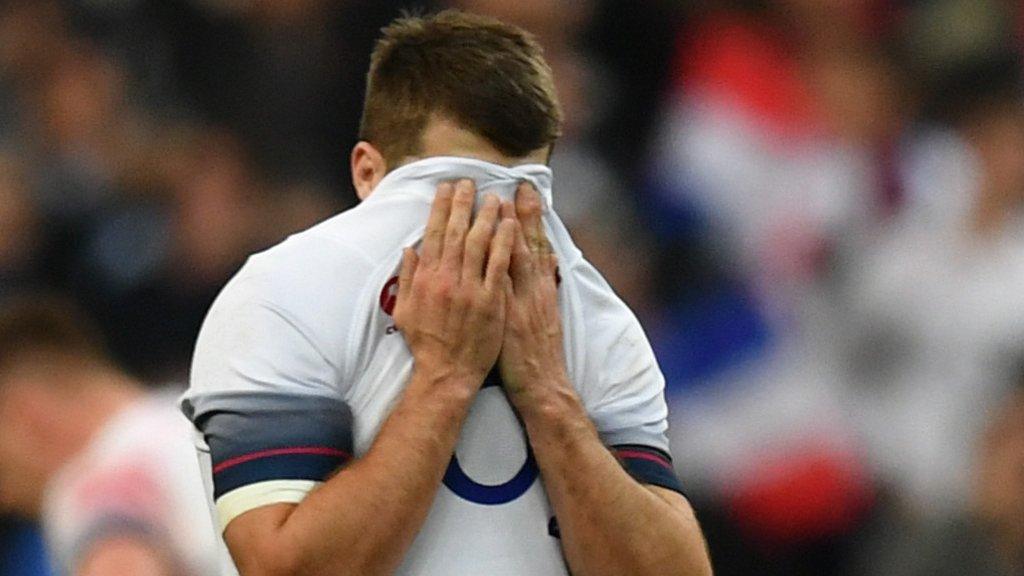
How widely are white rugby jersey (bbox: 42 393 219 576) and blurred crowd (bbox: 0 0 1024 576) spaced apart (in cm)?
25

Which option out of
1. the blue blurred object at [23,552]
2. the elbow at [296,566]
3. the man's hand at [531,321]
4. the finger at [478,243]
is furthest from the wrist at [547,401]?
the blue blurred object at [23,552]

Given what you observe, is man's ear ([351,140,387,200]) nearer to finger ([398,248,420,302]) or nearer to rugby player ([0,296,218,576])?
finger ([398,248,420,302])

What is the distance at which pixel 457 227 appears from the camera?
1620 millimetres

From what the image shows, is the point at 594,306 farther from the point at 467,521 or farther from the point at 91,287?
the point at 91,287

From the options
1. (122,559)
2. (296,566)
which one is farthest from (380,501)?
(122,559)

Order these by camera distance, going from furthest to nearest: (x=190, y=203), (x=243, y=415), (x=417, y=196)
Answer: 1. (x=190, y=203)
2. (x=417, y=196)
3. (x=243, y=415)

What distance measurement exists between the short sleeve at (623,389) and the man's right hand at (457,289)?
123mm

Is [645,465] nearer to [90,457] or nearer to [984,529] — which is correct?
[90,457]

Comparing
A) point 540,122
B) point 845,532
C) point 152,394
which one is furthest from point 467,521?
point 845,532

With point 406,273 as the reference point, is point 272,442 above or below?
below

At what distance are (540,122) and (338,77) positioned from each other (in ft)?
7.96

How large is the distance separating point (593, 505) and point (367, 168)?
1.31 ft

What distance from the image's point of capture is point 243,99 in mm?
4016

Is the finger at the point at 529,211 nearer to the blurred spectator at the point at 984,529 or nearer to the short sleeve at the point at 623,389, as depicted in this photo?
the short sleeve at the point at 623,389
